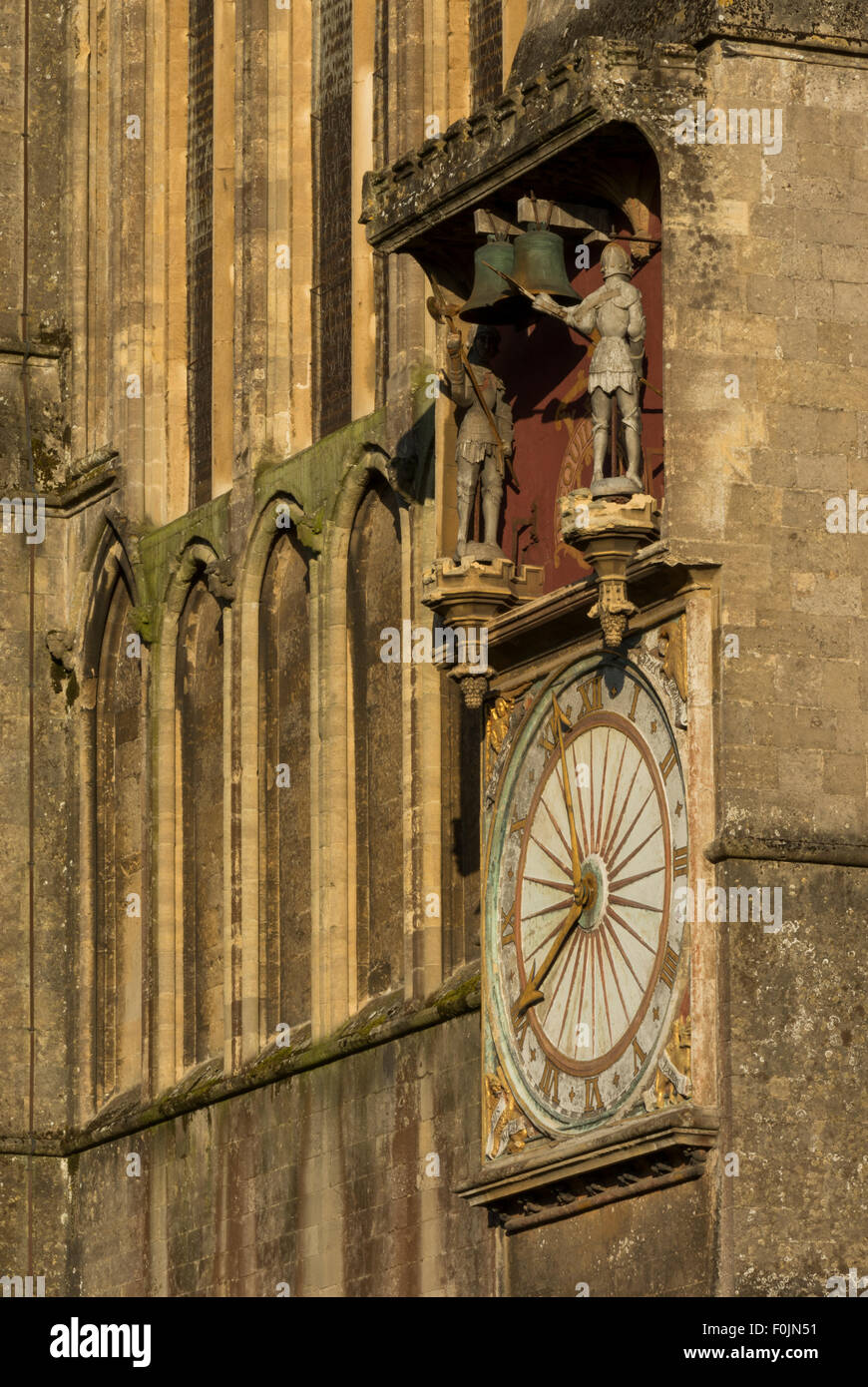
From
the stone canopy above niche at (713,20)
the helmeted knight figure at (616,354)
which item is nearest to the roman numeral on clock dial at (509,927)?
the helmeted knight figure at (616,354)

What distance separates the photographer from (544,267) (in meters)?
30.7

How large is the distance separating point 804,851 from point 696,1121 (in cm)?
175

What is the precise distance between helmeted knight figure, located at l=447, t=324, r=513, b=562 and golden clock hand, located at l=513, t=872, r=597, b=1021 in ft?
8.14

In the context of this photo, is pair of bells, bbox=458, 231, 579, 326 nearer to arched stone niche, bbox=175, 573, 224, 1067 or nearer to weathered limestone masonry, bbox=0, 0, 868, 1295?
weathered limestone masonry, bbox=0, 0, 868, 1295

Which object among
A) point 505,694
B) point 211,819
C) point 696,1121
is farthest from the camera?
point 211,819

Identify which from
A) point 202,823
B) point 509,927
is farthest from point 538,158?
point 202,823

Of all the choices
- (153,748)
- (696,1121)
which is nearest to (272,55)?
(153,748)

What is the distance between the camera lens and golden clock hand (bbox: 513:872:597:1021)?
99.2 ft

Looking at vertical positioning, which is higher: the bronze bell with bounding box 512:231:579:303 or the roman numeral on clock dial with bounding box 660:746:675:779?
the bronze bell with bounding box 512:231:579:303

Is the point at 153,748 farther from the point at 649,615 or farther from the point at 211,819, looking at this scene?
the point at 649,615

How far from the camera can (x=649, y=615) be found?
29719 millimetres

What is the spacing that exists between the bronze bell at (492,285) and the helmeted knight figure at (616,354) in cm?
96

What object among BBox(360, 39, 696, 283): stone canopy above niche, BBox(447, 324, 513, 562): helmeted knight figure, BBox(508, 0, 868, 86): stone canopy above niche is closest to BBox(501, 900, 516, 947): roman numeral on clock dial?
BBox(447, 324, 513, 562): helmeted knight figure

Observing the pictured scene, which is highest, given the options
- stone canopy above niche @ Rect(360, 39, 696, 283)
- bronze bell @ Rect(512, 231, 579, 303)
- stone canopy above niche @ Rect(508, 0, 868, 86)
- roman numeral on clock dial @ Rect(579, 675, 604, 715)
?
stone canopy above niche @ Rect(508, 0, 868, 86)
